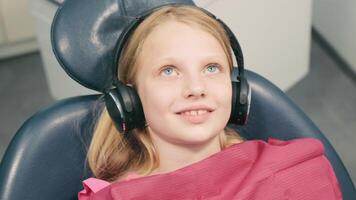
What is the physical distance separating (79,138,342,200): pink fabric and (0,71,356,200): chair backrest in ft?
0.30

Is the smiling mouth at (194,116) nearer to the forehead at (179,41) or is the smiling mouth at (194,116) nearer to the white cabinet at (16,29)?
the forehead at (179,41)

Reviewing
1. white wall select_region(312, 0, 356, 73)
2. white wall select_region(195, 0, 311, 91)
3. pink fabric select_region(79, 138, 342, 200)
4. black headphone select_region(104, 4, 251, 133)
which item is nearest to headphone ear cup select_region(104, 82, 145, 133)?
black headphone select_region(104, 4, 251, 133)

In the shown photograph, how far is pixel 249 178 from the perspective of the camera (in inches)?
43.9

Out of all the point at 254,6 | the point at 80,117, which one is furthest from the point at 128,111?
the point at 254,6

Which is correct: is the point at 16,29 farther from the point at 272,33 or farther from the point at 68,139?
the point at 68,139

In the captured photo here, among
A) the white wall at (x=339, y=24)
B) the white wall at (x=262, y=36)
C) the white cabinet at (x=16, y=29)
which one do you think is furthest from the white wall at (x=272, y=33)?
the white cabinet at (x=16, y=29)

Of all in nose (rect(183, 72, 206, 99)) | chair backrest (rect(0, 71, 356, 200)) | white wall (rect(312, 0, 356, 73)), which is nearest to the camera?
nose (rect(183, 72, 206, 99))

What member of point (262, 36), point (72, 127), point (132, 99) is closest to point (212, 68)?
point (132, 99)

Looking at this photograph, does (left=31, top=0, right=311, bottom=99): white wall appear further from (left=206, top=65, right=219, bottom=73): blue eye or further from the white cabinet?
(left=206, top=65, right=219, bottom=73): blue eye

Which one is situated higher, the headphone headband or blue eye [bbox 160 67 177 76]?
the headphone headband

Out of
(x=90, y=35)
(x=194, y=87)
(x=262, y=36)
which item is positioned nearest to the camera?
(x=194, y=87)

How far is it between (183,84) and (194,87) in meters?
0.03

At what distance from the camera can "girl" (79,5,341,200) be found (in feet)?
3.57

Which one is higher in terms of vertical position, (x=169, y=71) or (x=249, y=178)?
(x=169, y=71)
